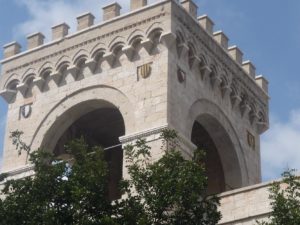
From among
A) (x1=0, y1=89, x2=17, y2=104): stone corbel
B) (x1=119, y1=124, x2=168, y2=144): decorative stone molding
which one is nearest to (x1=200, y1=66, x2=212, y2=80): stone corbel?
(x1=119, y1=124, x2=168, y2=144): decorative stone molding

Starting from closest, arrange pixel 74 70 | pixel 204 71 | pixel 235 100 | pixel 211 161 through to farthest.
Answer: pixel 204 71 < pixel 74 70 < pixel 235 100 < pixel 211 161

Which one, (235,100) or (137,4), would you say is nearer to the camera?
(137,4)

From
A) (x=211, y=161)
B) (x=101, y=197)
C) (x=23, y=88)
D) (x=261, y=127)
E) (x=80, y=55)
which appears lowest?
(x=101, y=197)

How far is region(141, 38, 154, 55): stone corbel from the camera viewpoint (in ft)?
112

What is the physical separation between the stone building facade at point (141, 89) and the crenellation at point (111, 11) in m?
0.04

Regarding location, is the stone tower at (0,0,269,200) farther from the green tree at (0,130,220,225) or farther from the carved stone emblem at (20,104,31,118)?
the green tree at (0,130,220,225)

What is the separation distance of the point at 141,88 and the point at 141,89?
0.04m

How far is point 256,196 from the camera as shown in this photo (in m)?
28.3

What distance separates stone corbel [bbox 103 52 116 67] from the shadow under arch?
3.98 m

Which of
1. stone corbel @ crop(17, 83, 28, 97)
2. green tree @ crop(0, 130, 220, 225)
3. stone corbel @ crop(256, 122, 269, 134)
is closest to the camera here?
green tree @ crop(0, 130, 220, 225)

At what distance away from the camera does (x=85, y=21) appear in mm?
36562

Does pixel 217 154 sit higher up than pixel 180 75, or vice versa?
pixel 180 75

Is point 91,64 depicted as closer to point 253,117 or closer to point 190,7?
point 190,7

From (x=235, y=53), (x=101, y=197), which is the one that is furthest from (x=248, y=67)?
(x=101, y=197)
